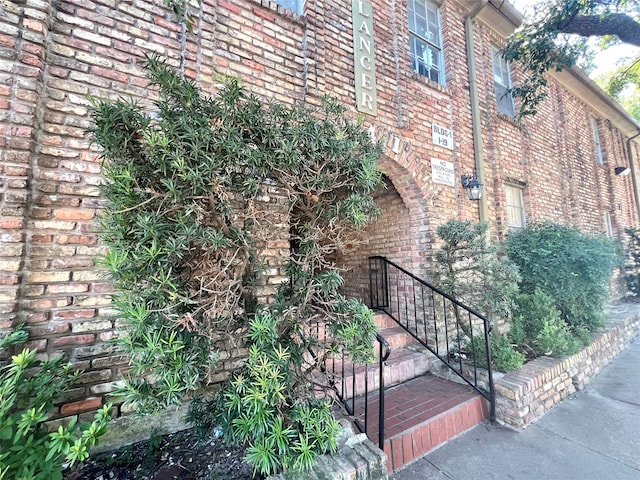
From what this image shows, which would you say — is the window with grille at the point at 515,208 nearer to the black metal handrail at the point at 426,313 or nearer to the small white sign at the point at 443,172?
the small white sign at the point at 443,172

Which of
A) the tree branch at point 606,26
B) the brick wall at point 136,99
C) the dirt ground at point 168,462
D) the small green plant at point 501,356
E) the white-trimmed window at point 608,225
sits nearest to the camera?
the dirt ground at point 168,462

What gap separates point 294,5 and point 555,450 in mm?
4982

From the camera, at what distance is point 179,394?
1.33m

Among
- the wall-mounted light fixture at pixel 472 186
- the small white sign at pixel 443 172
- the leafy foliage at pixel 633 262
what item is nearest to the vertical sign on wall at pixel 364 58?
the small white sign at pixel 443 172

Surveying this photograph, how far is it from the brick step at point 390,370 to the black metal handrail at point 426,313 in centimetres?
24

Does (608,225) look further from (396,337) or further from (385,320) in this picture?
(396,337)

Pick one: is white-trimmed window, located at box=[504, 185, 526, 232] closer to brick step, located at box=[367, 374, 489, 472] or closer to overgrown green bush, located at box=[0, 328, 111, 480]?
brick step, located at box=[367, 374, 489, 472]

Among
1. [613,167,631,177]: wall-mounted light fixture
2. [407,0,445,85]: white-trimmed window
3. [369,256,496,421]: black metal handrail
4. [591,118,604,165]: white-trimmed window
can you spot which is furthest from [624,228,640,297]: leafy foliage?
[407,0,445,85]: white-trimmed window

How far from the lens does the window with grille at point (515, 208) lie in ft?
18.4

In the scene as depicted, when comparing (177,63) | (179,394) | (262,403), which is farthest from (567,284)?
(177,63)

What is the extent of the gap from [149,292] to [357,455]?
1.43 metres

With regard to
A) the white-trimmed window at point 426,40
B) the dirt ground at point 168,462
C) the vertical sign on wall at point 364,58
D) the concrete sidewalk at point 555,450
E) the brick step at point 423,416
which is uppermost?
the white-trimmed window at point 426,40

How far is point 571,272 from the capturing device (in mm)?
4258

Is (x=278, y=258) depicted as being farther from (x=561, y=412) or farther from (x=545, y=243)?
(x=545, y=243)
